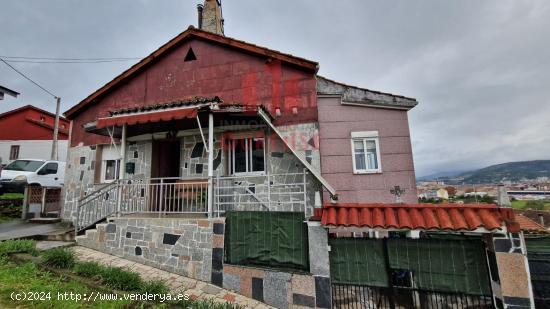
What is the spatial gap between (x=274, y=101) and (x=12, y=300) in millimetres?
7286

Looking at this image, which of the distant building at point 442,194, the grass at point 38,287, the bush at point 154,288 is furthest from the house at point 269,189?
the distant building at point 442,194

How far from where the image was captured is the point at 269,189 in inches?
246

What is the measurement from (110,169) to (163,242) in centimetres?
554

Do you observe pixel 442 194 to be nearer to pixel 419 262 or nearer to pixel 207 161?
pixel 419 262

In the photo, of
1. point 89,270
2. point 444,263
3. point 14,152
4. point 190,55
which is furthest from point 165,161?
point 14,152

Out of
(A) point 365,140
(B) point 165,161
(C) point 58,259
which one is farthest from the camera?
(B) point 165,161

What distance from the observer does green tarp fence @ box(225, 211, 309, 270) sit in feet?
17.4

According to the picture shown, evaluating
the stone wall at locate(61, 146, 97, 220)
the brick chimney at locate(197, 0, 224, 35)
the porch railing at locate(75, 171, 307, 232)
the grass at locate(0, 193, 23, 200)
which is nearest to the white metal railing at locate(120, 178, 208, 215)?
the porch railing at locate(75, 171, 307, 232)

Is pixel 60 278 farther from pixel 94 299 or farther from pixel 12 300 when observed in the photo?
pixel 94 299

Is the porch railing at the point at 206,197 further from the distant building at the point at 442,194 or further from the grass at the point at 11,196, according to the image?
the grass at the point at 11,196

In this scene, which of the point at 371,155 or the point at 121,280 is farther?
the point at 371,155

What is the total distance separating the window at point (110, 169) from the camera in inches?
388

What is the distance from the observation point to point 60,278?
5.17 metres

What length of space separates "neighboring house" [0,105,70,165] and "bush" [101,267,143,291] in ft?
75.6
